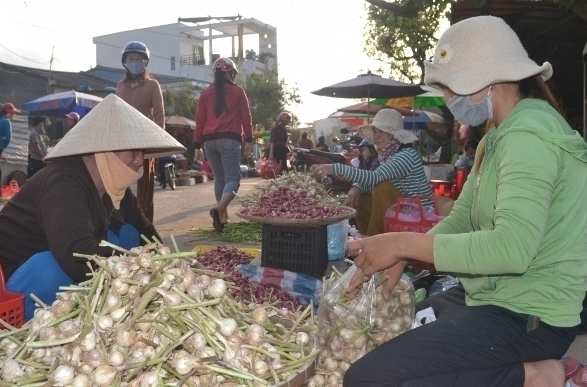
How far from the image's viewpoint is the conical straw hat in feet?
10.5

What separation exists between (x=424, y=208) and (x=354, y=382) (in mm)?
3228

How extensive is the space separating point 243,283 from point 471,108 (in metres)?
2.38

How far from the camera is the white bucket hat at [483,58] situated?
2.13 meters

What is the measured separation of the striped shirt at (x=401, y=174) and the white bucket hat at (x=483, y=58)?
314 cm

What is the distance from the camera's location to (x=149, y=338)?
6.29ft

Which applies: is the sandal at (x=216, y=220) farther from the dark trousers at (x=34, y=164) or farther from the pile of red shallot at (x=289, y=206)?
the dark trousers at (x=34, y=164)

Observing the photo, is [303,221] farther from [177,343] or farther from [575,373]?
[177,343]

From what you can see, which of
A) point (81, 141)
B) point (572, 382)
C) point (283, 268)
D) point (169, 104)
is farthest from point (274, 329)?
point (169, 104)

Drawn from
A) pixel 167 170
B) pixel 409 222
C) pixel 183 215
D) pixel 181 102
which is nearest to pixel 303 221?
pixel 409 222

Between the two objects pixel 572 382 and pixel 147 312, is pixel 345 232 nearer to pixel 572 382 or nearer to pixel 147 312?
pixel 572 382

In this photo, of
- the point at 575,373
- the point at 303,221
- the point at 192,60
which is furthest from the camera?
the point at 192,60

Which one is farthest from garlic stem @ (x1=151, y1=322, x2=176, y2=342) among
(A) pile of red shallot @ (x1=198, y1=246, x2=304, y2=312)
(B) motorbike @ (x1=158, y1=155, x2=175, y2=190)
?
(B) motorbike @ (x1=158, y1=155, x2=175, y2=190)

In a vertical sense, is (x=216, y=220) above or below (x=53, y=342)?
below

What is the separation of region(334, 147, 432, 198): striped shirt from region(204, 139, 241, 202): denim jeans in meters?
2.51
